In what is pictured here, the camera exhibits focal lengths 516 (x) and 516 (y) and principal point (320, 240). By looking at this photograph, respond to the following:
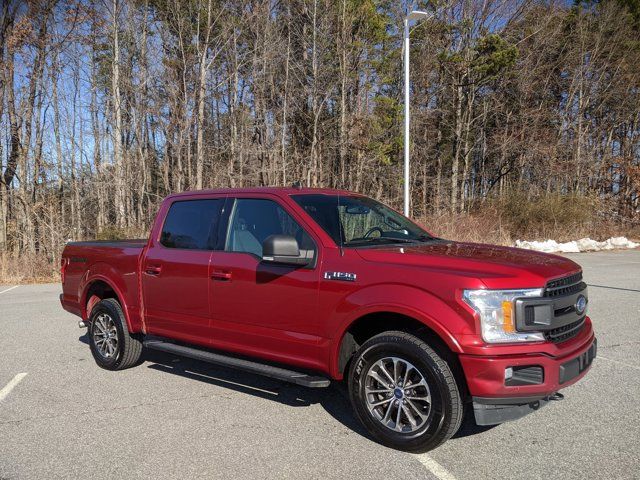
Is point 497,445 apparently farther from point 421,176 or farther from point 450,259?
point 421,176

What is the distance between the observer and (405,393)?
3604 millimetres

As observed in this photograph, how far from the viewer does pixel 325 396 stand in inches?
191

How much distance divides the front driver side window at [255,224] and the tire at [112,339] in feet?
5.90

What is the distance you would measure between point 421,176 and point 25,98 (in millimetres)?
21451

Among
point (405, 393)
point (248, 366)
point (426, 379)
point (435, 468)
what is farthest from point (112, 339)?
point (435, 468)

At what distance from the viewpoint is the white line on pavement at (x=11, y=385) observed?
5004mm

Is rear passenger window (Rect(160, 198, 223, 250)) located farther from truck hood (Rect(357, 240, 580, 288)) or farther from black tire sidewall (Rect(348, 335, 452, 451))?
black tire sidewall (Rect(348, 335, 452, 451))

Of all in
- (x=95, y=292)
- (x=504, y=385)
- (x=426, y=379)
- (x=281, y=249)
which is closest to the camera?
(x=504, y=385)

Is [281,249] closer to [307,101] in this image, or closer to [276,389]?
[276,389]

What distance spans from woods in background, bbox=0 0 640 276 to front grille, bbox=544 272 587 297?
55.3 feet

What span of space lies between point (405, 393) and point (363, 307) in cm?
66

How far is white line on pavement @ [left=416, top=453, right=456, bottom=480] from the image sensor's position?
3252mm

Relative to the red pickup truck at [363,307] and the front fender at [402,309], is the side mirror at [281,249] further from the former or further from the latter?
the front fender at [402,309]

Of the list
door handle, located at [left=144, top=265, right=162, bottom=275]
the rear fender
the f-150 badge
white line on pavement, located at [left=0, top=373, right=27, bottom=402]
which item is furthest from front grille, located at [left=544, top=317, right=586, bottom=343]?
white line on pavement, located at [left=0, top=373, right=27, bottom=402]
